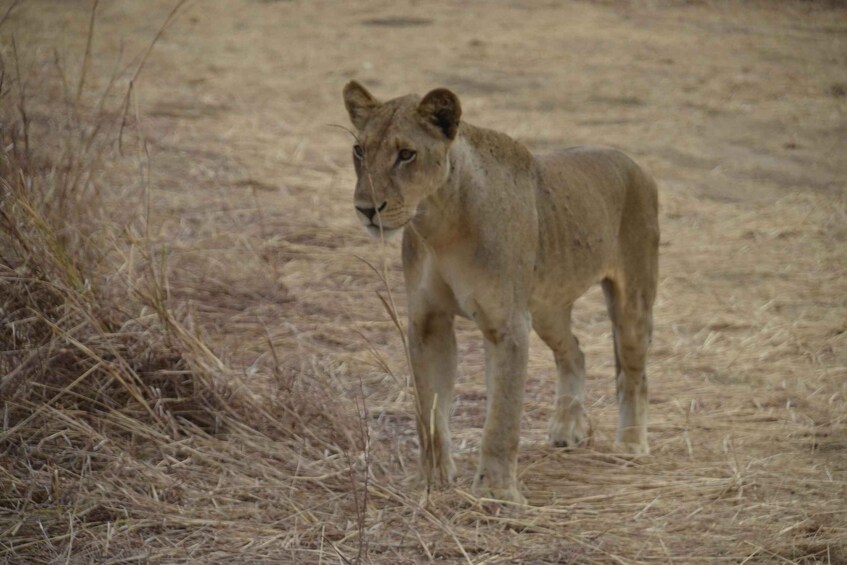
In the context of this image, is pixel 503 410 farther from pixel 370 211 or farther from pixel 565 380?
pixel 565 380

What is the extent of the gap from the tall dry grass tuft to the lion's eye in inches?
44.2

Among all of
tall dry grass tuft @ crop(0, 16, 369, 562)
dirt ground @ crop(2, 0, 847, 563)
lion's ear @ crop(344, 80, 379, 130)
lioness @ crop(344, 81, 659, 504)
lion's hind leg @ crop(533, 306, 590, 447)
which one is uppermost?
lion's ear @ crop(344, 80, 379, 130)

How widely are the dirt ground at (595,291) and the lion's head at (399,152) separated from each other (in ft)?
3.37

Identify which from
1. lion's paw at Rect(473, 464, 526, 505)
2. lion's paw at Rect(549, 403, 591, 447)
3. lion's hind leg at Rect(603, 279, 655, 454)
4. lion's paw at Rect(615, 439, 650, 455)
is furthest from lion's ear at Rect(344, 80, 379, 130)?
lion's paw at Rect(615, 439, 650, 455)

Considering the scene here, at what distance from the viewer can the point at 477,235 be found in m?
5.08

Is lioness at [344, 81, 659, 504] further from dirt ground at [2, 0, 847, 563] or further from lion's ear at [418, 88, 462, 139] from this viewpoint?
dirt ground at [2, 0, 847, 563]

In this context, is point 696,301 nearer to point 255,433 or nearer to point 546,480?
point 546,480

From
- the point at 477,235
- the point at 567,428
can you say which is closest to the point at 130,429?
the point at 477,235

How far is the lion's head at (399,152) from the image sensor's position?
475 cm

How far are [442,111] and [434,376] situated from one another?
1.10m

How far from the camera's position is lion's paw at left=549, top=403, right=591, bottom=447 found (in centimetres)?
601

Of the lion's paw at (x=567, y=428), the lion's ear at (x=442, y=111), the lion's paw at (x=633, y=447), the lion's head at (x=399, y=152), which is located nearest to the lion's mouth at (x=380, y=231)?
the lion's head at (x=399, y=152)

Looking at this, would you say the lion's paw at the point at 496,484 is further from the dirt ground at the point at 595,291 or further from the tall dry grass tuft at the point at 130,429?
the tall dry grass tuft at the point at 130,429

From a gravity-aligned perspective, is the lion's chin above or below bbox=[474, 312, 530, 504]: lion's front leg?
above
